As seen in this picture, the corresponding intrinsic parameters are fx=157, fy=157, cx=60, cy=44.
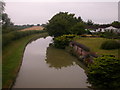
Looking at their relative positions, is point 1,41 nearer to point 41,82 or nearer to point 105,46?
point 41,82

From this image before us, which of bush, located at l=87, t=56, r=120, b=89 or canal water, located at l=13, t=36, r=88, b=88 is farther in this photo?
canal water, located at l=13, t=36, r=88, b=88

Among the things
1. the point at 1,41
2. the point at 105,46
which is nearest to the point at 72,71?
the point at 105,46

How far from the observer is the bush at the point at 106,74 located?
10.8m

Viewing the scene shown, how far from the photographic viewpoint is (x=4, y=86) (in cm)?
1041

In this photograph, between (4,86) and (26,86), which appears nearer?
(4,86)

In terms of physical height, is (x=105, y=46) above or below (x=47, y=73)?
above

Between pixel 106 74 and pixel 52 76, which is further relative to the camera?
pixel 52 76

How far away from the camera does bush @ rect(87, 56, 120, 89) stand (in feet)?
35.5

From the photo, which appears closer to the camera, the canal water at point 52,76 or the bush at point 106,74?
the bush at point 106,74

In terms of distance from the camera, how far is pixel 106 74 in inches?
428

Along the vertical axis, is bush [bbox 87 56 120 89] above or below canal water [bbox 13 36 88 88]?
above

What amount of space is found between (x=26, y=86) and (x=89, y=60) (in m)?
7.66

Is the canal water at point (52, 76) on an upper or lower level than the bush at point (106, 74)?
lower

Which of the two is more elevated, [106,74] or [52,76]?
[106,74]
